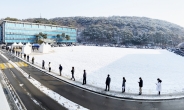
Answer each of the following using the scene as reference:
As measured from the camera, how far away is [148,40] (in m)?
105

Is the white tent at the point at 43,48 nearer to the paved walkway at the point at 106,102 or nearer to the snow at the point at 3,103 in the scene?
the paved walkway at the point at 106,102

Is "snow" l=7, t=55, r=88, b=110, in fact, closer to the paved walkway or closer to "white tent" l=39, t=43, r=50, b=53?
the paved walkway

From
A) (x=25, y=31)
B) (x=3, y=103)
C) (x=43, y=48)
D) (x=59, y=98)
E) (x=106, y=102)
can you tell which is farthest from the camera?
(x=25, y=31)

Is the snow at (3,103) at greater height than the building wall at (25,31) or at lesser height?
lesser

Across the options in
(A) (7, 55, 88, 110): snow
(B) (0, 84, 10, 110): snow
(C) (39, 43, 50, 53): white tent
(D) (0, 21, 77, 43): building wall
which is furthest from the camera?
(D) (0, 21, 77, 43): building wall

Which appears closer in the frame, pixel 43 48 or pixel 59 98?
pixel 59 98

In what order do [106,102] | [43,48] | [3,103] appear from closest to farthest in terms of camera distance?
[3,103], [106,102], [43,48]

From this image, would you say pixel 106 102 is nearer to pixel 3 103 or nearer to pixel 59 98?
pixel 59 98

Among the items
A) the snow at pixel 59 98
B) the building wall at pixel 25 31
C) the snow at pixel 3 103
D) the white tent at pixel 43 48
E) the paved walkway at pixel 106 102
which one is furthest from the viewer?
the building wall at pixel 25 31

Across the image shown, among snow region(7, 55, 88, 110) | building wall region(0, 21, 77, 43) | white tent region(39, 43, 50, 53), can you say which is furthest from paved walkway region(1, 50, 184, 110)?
building wall region(0, 21, 77, 43)

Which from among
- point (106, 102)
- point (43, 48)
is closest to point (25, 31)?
point (43, 48)

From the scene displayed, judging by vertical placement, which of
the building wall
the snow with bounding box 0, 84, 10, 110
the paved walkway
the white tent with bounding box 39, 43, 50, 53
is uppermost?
the building wall

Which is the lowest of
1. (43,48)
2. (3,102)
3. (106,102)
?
(106,102)

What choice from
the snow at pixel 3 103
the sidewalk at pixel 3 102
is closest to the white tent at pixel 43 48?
the sidewalk at pixel 3 102
